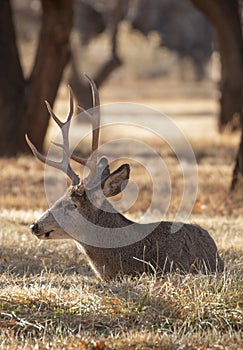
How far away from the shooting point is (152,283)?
6.40m

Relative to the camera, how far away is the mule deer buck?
7.24 m

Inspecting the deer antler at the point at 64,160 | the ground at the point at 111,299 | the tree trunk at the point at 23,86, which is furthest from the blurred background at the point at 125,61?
the deer antler at the point at 64,160

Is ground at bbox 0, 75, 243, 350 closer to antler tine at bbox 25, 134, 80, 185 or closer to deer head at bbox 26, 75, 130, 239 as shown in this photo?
deer head at bbox 26, 75, 130, 239

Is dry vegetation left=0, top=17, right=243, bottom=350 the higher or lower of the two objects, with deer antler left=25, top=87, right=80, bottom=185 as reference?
lower

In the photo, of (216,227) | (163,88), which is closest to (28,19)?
(163,88)

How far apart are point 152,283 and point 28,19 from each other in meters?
27.6

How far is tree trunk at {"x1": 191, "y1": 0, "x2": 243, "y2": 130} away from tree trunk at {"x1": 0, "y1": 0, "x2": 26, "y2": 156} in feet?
11.9

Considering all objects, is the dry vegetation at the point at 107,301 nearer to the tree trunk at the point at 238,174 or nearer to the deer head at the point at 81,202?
the deer head at the point at 81,202

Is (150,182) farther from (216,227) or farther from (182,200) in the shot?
(216,227)

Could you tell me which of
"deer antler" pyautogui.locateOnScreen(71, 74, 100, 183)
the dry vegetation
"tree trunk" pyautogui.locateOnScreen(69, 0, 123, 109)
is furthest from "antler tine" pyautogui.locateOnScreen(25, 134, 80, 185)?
"tree trunk" pyautogui.locateOnScreen(69, 0, 123, 109)

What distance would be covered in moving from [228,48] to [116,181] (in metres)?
12.2

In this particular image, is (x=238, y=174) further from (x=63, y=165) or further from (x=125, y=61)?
(x=125, y=61)

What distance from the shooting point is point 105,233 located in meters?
7.36

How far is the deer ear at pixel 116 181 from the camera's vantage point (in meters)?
7.16
